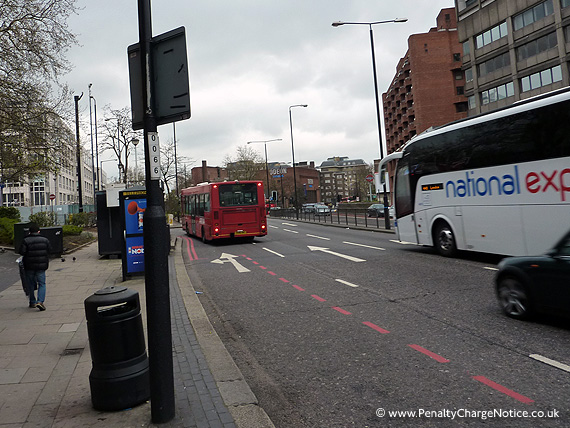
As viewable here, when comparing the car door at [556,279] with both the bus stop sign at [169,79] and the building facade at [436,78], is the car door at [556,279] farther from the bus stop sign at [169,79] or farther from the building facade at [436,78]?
the building facade at [436,78]

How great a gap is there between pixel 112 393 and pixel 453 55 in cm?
7800

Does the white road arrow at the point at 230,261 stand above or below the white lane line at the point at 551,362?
above

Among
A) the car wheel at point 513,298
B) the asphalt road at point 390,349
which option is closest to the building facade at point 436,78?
the asphalt road at point 390,349

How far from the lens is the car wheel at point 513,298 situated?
6355 mm

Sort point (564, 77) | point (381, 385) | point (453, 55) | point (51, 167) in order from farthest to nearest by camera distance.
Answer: point (453, 55) < point (564, 77) < point (51, 167) < point (381, 385)

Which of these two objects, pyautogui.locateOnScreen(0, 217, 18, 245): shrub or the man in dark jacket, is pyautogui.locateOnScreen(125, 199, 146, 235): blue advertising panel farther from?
pyautogui.locateOnScreen(0, 217, 18, 245): shrub

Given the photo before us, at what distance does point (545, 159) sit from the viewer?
32.2 feet

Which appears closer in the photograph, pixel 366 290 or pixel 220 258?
pixel 366 290

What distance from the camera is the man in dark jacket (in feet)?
27.9

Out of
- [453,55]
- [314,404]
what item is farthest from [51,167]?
[453,55]

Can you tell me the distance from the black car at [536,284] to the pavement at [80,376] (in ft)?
13.6

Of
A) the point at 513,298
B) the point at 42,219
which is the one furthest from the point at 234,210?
the point at 513,298

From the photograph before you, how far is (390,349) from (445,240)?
8.67 m

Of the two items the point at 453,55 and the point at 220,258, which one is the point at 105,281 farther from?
the point at 453,55
